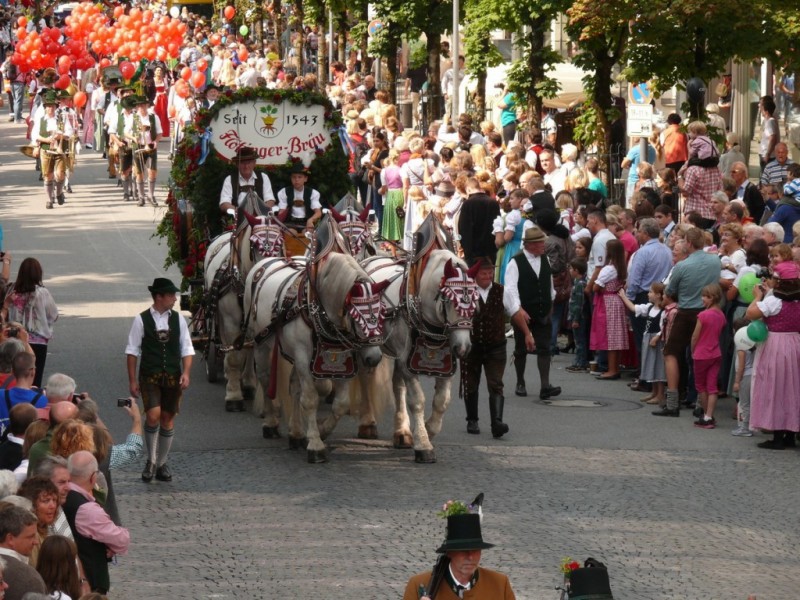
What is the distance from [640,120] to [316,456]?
34.5 feet

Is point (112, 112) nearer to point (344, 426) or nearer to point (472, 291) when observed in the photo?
point (344, 426)

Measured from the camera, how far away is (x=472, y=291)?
1391 cm

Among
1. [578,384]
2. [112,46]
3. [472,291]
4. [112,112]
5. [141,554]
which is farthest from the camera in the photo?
[112,46]

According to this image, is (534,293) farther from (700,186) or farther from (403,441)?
(700,186)

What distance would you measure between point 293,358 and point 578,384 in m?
4.71

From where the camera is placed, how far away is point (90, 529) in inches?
371

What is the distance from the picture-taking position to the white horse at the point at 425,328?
45.8ft

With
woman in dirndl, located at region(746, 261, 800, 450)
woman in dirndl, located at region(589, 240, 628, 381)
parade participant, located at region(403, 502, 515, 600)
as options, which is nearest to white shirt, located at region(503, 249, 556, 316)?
woman in dirndl, located at region(589, 240, 628, 381)

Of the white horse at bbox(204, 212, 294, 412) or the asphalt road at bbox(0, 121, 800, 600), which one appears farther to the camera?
the white horse at bbox(204, 212, 294, 412)

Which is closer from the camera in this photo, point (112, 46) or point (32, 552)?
point (32, 552)

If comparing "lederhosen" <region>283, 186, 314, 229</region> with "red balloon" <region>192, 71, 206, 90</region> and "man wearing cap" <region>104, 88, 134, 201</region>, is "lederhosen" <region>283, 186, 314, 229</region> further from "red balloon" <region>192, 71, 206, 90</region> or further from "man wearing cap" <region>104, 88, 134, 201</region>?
"red balloon" <region>192, 71, 206, 90</region>

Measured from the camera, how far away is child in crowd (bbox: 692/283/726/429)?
53.0ft

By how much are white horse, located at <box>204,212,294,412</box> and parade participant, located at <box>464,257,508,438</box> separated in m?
2.11

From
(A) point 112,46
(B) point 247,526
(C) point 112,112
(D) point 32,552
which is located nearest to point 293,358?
(B) point 247,526
